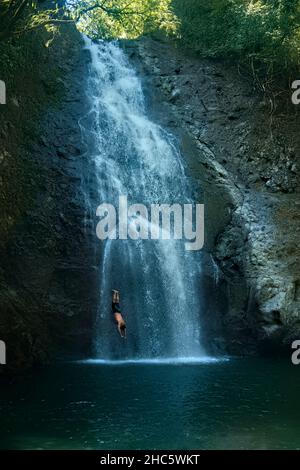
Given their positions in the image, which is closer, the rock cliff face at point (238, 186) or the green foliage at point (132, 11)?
the green foliage at point (132, 11)

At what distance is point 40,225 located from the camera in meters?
14.4

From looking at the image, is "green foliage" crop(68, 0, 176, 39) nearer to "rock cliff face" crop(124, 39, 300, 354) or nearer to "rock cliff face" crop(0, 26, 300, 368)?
"rock cliff face" crop(0, 26, 300, 368)

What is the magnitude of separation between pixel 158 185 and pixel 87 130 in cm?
317

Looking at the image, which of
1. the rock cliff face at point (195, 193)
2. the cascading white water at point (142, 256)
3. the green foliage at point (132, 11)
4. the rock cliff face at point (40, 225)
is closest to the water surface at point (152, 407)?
the rock cliff face at point (40, 225)

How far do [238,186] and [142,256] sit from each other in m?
4.58

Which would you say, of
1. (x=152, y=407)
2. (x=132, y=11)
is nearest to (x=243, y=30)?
(x=132, y=11)

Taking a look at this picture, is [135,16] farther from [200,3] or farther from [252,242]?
[200,3]

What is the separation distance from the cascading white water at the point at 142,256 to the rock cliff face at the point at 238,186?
582 millimetres

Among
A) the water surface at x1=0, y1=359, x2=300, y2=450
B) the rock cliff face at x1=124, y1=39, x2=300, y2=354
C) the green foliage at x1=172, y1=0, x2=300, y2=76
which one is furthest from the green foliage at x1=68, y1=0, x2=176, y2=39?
the water surface at x1=0, y1=359, x2=300, y2=450

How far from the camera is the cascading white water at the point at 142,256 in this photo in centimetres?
1395

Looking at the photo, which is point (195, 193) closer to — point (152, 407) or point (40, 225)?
point (40, 225)

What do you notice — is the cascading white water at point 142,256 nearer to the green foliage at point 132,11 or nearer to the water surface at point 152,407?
the water surface at point 152,407

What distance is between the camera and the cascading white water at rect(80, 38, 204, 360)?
13.9 m

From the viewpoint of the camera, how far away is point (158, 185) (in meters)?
16.7
